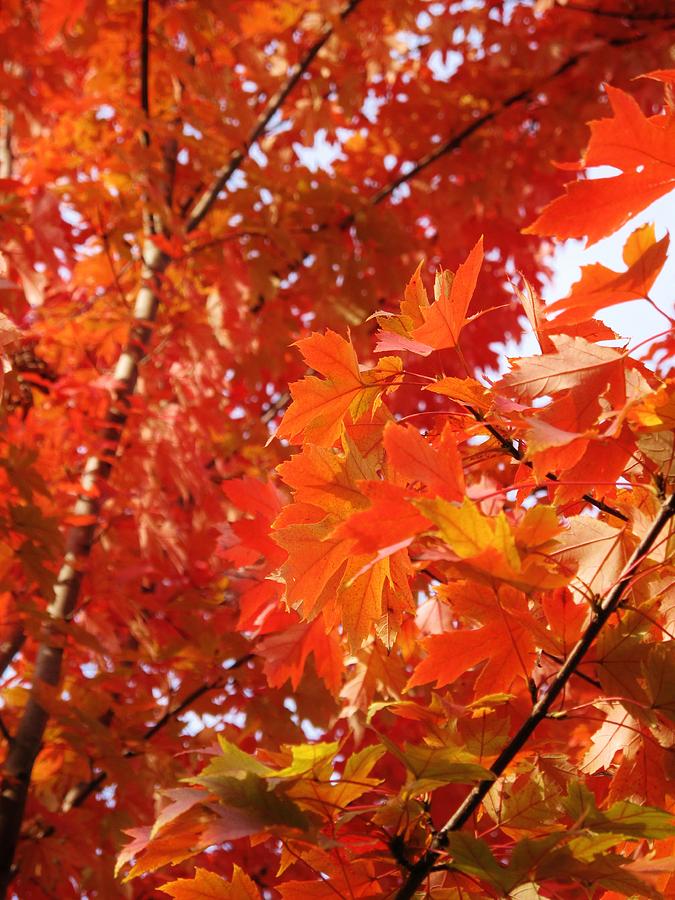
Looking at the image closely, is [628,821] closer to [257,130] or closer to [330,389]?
[330,389]

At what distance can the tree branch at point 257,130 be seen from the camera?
111 inches

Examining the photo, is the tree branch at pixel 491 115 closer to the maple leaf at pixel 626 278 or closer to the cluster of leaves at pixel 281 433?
the cluster of leaves at pixel 281 433

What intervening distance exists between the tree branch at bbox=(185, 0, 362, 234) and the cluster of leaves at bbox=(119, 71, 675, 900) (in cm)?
206

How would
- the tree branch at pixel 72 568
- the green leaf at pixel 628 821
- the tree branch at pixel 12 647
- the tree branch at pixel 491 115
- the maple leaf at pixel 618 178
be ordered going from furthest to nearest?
the tree branch at pixel 491 115
the tree branch at pixel 12 647
the tree branch at pixel 72 568
the maple leaf at pixel 618 178
the green leaf at pixel 628 821

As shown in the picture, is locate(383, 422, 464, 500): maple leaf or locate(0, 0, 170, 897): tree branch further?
locate(0, 0, 170, 897): tree branch

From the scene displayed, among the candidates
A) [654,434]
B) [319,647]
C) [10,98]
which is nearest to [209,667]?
[319,647]

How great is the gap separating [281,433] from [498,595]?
1.01ft

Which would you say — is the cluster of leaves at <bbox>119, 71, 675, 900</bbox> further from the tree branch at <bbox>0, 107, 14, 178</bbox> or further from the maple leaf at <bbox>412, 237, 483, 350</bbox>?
the tree branch at <bbox>0, 107, 14, 178</bbox>

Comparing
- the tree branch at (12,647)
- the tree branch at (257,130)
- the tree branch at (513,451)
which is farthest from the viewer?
→ the tree branch at (257,130)

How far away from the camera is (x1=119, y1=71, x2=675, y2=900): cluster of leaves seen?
65 cm

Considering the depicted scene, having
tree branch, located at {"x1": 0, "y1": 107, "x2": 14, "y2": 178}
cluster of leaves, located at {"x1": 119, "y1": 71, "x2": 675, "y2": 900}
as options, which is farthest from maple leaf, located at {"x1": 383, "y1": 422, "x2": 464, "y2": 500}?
tree branch, located at {"x1": 0, "y1": 107, "x2": 14, "y2": 178}

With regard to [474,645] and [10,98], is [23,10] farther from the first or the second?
[474,645]

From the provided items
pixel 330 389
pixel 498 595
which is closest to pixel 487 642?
pixel 498 595

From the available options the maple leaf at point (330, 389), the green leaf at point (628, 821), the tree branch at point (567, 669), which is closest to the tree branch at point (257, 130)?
the maple leaf at point (330, 389)
